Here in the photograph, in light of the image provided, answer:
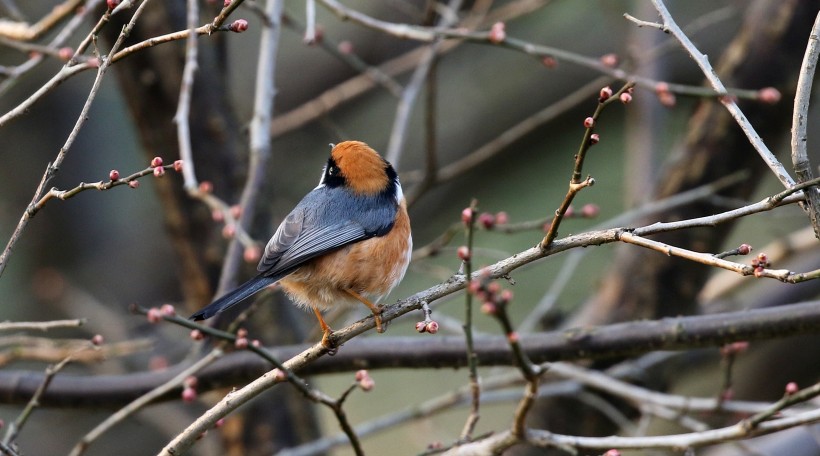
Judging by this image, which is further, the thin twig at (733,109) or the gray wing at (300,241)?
the gray wing at (300,241)

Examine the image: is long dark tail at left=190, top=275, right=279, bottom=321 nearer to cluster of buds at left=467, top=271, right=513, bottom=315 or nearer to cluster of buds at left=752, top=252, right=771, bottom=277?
cluster of buds at left=467, top=271, right=513, bottom=315

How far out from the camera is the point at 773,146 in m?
4.90

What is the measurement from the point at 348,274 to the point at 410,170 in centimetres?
394

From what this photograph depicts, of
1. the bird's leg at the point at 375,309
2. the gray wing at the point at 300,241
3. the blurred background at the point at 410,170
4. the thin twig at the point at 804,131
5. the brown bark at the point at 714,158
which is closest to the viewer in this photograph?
the thin twig at the point at 804,131

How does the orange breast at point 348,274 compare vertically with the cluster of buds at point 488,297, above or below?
above

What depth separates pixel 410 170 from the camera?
7328mm

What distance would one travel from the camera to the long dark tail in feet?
9.08

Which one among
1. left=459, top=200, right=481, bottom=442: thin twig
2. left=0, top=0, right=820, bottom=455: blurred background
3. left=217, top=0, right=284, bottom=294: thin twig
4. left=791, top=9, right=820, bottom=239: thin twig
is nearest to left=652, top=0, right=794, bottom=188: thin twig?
left=791, top=9, right=820, bottom=239: thin twig

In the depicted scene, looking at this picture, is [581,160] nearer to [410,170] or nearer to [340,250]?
[340,250]

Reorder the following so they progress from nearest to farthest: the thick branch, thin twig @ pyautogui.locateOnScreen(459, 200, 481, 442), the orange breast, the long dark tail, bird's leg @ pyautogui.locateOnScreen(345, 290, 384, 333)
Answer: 1. thin twig @ pyautogui.locateOnScreen(459, 200, 481, 442)
2. bird's leg @ pyautogui.locateOnScreen(345, 290, 384, 333)
3. the long dark tail
4. the thick branch
5. the orange breast

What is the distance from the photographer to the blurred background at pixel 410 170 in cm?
485

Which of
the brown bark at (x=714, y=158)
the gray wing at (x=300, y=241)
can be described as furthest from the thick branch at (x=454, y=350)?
the brown bark at (x=714, y=158)

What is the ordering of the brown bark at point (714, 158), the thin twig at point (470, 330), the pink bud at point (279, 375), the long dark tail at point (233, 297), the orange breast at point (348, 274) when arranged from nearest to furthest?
the thin twig at point (470, 330) < the pink bud at point (279, 375) < the long dark tail at point (233, 297) < the orange breast at point (348, 274) < the brown bark at point (714, 158)

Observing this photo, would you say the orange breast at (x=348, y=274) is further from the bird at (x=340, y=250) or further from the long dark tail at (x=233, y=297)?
the long dark tail at (x=233, y=297)
